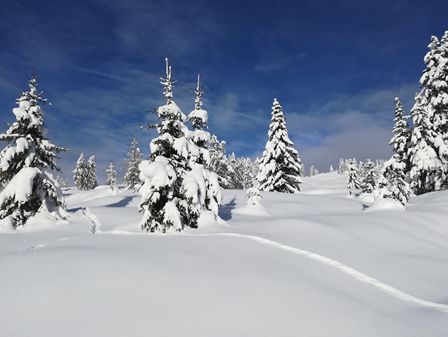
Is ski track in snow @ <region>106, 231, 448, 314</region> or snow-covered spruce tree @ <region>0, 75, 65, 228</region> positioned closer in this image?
ski track in snow @ <region>106, 231, 448, 314</region>

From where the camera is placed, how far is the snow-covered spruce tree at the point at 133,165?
7725 centimetres

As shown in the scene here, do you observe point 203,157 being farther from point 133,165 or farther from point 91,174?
point 91,174

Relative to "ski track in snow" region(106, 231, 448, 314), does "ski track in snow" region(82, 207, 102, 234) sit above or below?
above

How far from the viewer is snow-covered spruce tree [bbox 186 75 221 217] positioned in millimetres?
19969

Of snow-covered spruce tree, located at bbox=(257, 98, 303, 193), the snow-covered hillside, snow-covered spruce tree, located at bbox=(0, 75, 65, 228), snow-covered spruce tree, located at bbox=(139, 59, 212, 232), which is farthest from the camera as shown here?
snow-covered spruce tree, located at bbox=(257, 98, 303, 193)

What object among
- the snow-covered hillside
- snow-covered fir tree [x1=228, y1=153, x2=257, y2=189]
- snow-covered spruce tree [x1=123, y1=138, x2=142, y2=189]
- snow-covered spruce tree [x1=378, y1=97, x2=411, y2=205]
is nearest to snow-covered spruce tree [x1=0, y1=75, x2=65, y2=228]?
the snow-covered hillside

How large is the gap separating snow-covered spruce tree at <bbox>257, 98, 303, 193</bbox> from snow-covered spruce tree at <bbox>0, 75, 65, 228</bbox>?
23299 millimetres

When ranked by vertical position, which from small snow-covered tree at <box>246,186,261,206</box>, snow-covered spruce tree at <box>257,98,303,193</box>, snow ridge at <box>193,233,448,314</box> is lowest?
snow ridge at <box>193,233,448,314</box>

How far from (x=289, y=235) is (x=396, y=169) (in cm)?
1512

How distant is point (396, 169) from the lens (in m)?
27.6

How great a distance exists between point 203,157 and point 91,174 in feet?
272

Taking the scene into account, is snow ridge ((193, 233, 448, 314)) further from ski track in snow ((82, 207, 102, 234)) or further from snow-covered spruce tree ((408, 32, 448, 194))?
snow-covered spruce tree ((408, 32, 448, 194))

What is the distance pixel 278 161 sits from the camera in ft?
133

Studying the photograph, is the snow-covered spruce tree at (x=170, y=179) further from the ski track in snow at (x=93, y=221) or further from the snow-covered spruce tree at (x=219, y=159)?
the snow-covered spruce tree at (x=219, y=159)
